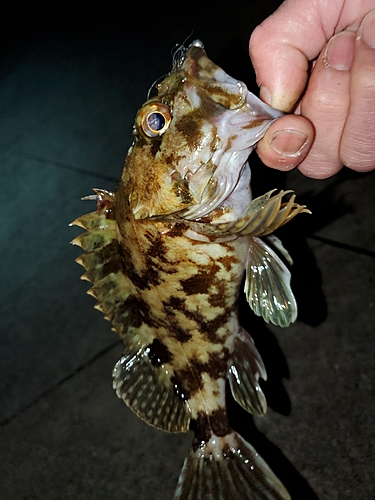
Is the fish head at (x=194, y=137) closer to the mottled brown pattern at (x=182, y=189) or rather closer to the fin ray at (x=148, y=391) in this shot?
the mottled brown pattern at (x=182, y=189)

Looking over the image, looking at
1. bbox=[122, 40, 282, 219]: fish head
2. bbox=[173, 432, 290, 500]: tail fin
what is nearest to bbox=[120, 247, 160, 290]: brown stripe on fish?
bbox=[122, 40, 282, 219]: fish head

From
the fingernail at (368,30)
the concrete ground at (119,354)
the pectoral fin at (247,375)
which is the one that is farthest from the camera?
the concrete ground at (119,354)

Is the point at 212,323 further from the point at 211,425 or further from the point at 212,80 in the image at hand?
the point at 212,80

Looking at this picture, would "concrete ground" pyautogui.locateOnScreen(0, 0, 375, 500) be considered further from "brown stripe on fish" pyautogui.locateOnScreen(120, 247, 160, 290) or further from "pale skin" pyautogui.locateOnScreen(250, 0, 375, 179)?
"pale skin" pyautogui.locateOnScreen(250, 0, 375, 179)

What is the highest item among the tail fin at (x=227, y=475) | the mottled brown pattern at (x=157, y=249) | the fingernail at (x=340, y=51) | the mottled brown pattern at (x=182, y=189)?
the fingernail at (x=340, y=51)

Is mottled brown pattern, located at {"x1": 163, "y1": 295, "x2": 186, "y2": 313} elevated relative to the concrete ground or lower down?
elevated

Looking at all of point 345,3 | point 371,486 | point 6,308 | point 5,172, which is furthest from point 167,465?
point 5,172

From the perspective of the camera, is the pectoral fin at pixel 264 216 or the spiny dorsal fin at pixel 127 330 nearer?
the pectoral fin at pixel 264 216

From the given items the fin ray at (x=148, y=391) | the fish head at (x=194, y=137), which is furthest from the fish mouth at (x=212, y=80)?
the fin ray at (x=148, y=391)

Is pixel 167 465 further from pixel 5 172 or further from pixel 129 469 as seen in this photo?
pixel 5 172
